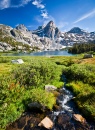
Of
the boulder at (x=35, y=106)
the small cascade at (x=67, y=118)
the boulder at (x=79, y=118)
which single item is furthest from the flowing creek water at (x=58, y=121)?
the boulder at (x=35, y=106)

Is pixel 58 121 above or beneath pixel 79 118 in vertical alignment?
A: beneath

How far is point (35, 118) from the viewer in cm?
2188

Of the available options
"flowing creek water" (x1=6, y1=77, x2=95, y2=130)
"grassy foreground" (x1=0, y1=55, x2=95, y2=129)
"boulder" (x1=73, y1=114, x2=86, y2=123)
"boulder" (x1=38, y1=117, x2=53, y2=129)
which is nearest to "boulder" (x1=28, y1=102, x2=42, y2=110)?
"grassy foreground" (x1=0, y1=55, x2=95, y2=129)

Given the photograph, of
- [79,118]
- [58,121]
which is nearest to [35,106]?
[58,121]

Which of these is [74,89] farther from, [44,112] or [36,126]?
[36,126]

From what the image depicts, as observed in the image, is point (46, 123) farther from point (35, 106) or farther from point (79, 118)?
point (79, 118)

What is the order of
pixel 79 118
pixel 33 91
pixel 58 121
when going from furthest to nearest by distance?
pixel 33 91 < pixel 79 118 < pixel 58 121

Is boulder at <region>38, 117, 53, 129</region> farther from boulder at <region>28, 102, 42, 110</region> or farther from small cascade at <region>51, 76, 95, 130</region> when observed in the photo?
boulder at <region>28, 102, 42, 110</region>

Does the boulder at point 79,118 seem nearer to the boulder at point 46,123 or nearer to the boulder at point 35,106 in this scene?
the boulder at point 46,123

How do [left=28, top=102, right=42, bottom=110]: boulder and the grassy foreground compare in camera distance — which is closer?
the grassy foreground

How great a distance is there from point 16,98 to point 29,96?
8.24 ft

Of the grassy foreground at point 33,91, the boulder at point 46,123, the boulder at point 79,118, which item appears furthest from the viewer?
the grassy foreground at point 33,91

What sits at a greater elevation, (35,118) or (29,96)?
(29,96)

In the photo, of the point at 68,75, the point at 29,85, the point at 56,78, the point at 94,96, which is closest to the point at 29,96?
the point at 29,85
